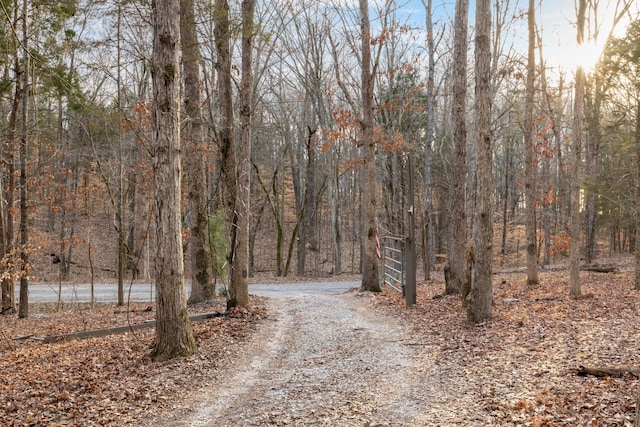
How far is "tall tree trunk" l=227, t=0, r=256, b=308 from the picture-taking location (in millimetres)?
10727

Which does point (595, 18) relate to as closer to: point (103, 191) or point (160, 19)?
point (160, 19)

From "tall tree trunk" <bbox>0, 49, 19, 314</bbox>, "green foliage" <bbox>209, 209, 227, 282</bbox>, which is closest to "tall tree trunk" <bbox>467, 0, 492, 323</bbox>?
"green foliage" <bbox>209, 209, 227, 282</bbox>

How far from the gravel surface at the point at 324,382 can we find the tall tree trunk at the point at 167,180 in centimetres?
121

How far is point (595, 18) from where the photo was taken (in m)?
11.8

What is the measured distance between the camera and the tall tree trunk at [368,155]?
1380 cm

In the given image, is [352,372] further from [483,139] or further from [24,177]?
[24,177]

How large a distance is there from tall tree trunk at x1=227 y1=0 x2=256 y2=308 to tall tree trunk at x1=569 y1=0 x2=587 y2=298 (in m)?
7.22

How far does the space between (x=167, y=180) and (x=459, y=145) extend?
6843 millimetres

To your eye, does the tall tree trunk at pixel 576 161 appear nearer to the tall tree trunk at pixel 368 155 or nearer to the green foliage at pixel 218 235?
the tall tree trunk at pixel 368 155

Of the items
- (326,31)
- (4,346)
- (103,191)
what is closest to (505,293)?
(4,346)

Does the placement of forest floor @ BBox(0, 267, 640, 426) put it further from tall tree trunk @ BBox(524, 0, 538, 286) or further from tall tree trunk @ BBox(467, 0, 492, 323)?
tall tree trunk @ BBox(524, 0, 538, 286)

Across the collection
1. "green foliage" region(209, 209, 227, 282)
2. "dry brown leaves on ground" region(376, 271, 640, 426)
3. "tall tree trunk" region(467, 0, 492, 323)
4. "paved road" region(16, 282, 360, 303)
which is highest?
"tall tree trunk" region(467, 0, 492, 323)

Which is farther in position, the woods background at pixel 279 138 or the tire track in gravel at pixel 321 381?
the woods background at pixel 279 138

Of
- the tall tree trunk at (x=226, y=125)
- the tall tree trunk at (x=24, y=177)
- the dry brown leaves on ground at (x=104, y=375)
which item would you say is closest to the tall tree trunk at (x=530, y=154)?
the dry brown leaves on ground at (x=104, y=375)
